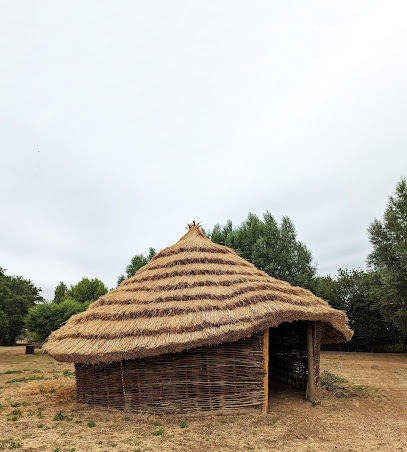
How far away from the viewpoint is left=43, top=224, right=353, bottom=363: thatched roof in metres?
9.23

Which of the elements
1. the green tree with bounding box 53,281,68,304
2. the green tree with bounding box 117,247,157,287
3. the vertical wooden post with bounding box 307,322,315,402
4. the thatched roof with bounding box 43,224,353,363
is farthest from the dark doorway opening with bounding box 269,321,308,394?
the green tree with bounding box 53,281,68,304

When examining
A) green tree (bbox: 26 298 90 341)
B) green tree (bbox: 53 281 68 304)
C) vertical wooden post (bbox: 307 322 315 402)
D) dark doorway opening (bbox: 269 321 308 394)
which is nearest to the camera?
vertical wooden post (bbox: 307 322 315 402)

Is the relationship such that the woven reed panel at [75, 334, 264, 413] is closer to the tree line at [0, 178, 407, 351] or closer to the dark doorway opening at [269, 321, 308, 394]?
the dark doorway opening at [269, 321, 308, 394]

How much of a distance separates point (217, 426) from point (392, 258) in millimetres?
23036

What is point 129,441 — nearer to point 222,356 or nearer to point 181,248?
point 222,356

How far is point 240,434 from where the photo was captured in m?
8.07

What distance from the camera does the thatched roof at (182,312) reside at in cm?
923

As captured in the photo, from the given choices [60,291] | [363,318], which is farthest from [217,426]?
[60,291]

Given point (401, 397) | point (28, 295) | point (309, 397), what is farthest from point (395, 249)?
point (28, 295)

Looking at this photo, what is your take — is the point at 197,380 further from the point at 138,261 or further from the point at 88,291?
the point at 88,291

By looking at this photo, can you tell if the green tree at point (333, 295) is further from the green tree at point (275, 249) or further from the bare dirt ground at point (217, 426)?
the bare dirt ground at point (217, 426)

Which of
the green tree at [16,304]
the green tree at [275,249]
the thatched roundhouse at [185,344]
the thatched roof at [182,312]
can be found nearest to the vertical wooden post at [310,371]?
the thatched roundhouse at [185,344]

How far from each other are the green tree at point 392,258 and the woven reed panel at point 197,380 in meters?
18.4

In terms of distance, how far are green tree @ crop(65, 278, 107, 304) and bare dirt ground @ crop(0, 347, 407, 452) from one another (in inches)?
1160
